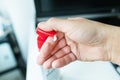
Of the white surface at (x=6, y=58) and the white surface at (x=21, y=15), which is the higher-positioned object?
the white surface at (x=21, y=15)

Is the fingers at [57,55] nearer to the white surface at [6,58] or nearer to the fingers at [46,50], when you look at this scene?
the fingers at [46,50]

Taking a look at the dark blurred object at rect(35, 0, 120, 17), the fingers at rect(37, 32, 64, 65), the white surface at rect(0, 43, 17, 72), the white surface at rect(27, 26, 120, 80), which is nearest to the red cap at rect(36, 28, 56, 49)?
the fingers at rect(37, 32, 64, 65)

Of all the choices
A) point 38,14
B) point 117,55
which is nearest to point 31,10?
point 38,14

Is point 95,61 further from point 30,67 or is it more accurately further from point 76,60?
point 30,67

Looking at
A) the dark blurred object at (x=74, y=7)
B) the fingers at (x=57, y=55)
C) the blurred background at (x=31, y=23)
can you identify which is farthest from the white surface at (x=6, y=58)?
the fingers at (x=57, y=55)

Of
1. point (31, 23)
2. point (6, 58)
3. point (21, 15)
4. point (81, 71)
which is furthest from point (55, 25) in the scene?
point (6, 58)

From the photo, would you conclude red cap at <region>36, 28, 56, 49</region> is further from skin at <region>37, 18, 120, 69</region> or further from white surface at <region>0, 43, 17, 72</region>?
white surface at <region>0, 43, 17, 72</region>
